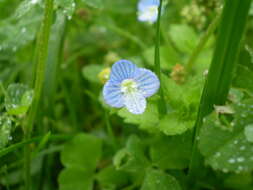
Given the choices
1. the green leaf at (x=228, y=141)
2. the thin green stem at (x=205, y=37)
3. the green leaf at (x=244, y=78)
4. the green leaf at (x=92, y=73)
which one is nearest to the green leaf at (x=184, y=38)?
the thin green stem at (x=205, y=37)

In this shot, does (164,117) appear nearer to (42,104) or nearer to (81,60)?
(42,104)

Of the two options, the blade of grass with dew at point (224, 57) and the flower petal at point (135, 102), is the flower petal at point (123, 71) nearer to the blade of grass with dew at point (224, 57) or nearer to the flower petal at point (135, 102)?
the flower petal at point (135, 102)

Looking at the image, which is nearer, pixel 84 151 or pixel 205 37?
pixel 205 37

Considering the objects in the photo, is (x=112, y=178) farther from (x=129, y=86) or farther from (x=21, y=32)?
(x=21, y=32)

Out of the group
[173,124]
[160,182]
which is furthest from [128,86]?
[160,182]

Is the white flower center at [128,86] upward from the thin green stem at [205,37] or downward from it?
downward
